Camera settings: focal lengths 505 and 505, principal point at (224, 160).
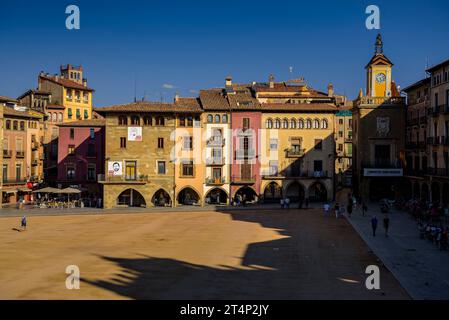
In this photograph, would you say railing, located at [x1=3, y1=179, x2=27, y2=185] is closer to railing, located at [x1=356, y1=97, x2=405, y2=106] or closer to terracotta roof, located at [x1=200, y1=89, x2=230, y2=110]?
terracotta roof, located at [x1=200, y1=89, x2=230, y2=110]

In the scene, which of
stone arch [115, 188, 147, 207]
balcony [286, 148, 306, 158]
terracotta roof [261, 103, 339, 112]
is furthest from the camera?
terracotta roof [261, 103, 339, 112]

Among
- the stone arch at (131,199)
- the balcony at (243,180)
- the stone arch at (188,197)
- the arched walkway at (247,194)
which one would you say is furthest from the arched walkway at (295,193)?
the stone arch at (131,199)

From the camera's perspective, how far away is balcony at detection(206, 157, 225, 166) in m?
61.0

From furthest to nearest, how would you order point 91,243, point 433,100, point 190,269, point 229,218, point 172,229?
point 433,100 → point 229,218 → point 172,229 → point 91,243 → point 190,269

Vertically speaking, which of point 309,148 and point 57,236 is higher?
point 309,148

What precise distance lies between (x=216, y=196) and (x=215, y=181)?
3.07 metres

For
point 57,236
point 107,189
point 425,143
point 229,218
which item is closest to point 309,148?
point 425,143

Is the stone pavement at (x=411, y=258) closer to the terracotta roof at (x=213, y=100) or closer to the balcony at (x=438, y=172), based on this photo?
the balcony at (x=438, y=172)

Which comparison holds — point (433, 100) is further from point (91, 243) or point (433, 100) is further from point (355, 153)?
point (91, 243)

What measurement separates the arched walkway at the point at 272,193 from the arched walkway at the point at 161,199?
12.1 m

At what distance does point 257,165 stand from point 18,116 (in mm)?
31779

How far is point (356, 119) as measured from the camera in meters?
65.6

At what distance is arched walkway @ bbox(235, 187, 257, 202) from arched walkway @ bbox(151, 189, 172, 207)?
8.57 meters

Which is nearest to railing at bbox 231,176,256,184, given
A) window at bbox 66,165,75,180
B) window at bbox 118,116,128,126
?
window at bbox 118,116,128,126
